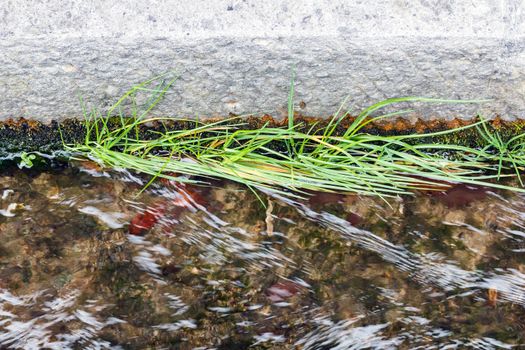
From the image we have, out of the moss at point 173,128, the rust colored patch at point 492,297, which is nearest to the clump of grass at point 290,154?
the moss at point 173,128

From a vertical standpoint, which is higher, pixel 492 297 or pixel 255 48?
pixel 255 48

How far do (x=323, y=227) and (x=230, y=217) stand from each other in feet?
1.25

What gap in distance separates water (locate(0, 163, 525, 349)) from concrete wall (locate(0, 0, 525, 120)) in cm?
43

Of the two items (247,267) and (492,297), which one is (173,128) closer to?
(247,267)

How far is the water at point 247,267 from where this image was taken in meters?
2.14

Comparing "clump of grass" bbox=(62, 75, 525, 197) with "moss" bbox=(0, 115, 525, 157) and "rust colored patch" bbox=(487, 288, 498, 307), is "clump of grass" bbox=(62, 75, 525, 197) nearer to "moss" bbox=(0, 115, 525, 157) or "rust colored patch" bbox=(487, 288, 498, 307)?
"moss" bbox=(0, 115, 525, 157)

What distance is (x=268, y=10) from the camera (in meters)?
2.26

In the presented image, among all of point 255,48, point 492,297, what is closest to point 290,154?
point 255,48

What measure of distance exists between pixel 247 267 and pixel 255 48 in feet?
2.75

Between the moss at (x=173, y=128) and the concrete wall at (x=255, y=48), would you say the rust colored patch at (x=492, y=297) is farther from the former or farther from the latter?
the concrete wall at (x=255, y=48)

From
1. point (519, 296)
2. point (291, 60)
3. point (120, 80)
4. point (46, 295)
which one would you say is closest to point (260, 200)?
point (291, 60)

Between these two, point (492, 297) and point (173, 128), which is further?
point (173, 128)

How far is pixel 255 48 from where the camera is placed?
7.43ft

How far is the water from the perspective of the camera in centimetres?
214
